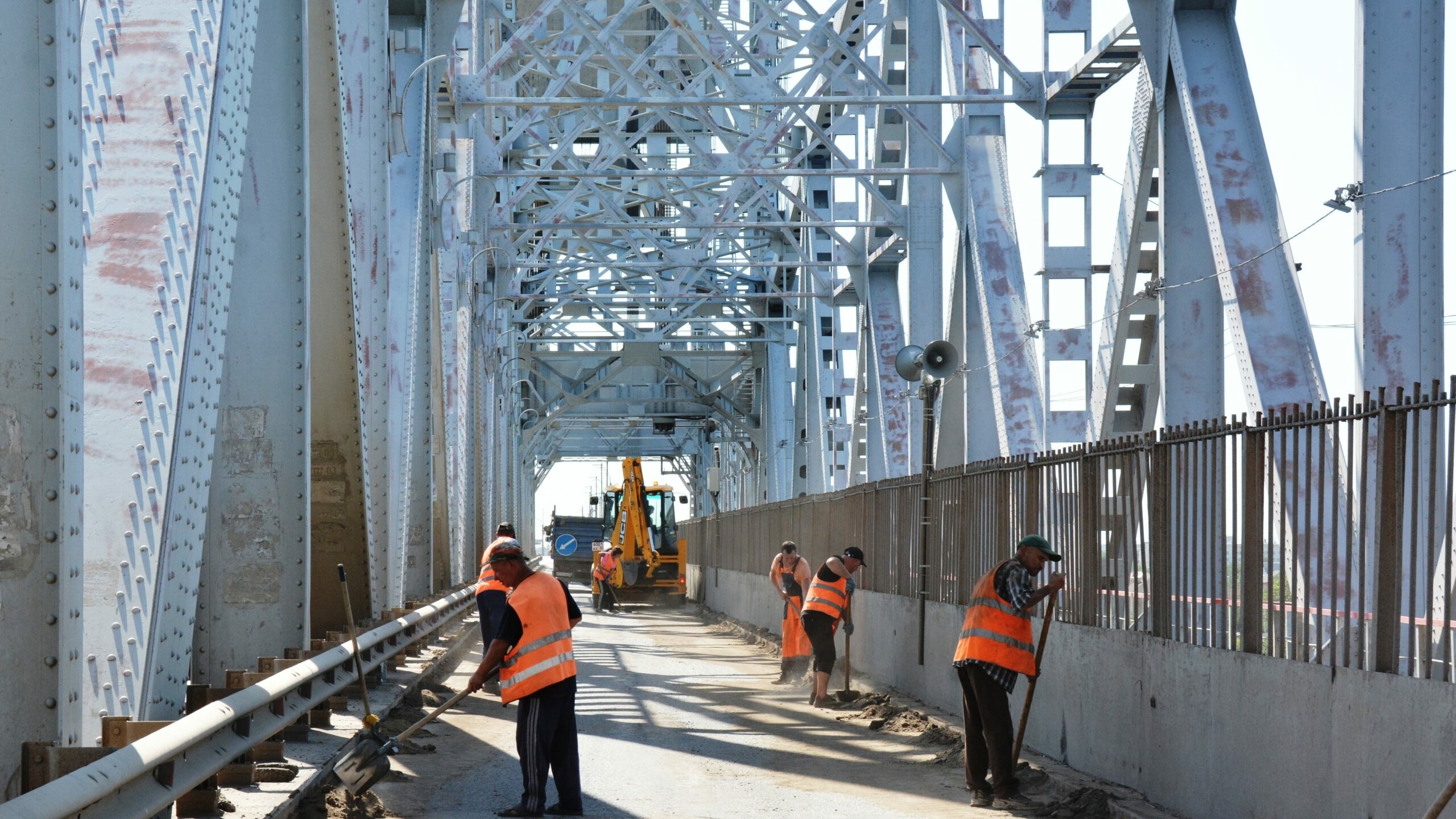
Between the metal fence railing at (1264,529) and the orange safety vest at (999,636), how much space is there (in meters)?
0.67

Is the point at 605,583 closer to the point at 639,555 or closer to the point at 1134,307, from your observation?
the point at 639,555

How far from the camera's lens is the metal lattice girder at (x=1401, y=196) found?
11008mm

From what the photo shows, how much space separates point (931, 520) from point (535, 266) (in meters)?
23.7

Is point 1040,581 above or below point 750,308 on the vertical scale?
below

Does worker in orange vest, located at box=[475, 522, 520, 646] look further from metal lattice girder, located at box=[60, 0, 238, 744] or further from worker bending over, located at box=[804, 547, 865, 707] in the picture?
metal lattice girder, located at box=[60, 0, 238, 744]

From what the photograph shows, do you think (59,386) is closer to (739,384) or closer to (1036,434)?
(1036,434)

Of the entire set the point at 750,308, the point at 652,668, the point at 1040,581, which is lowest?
the point at 652,668

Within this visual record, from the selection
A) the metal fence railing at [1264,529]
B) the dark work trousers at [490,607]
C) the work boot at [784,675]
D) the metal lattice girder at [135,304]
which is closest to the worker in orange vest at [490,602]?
the dark work trousers at [490,607]

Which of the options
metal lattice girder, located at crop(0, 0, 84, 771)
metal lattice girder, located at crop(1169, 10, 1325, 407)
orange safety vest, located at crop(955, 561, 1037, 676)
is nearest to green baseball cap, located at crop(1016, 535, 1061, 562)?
orange safety vest, located at crop(955, 561, 1037, 676)

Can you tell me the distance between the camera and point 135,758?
5312mm

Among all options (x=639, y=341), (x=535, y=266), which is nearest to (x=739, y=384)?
(x=639, y=341)

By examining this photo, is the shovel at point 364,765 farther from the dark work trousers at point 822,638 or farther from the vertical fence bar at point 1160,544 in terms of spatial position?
the dark work trousers at point 822,638

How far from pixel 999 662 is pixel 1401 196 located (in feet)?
14.0

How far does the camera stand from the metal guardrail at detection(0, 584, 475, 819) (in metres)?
4.62
